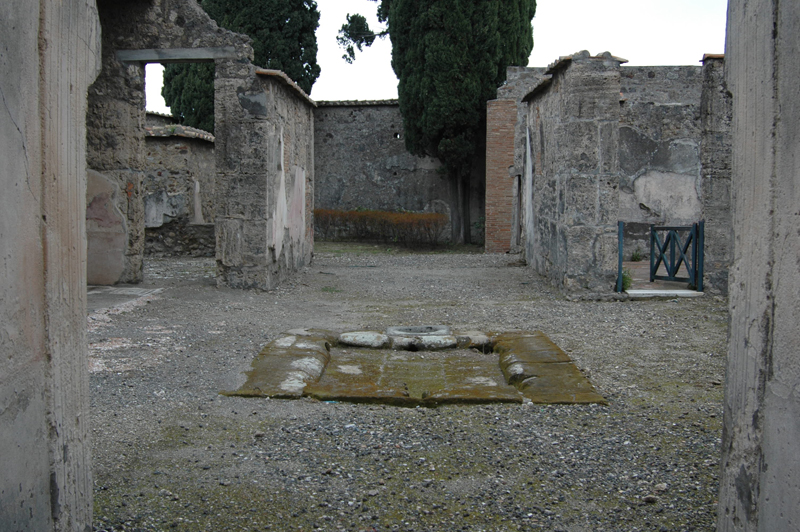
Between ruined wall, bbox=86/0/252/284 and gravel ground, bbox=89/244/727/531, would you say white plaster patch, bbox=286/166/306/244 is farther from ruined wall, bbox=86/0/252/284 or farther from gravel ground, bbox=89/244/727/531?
gravel ground, bbox=89/244/727/531

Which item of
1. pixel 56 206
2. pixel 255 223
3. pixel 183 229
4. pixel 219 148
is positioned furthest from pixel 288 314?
pixel 183 229

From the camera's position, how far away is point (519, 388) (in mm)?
4195

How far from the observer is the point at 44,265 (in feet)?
6.24

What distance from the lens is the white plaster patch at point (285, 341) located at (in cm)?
509

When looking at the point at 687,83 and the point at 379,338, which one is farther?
the point at 687,83

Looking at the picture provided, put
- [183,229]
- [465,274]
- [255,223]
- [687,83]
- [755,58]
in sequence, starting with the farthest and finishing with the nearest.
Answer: [687,83]
[183,229]
[465,274]
[255,223]
[755,58]

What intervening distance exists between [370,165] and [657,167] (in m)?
9.13

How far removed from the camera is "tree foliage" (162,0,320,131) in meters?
18.2

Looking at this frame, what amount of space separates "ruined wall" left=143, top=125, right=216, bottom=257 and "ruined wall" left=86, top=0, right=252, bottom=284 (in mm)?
3930

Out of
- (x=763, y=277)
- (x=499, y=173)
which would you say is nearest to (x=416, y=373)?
(x=763, y=277)

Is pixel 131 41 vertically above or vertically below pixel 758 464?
above

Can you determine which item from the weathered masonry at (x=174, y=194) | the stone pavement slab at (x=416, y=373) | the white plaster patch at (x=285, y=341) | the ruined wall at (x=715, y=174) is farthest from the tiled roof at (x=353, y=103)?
the white plaster patch at (x=285, y=341)

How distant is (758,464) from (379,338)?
3732 millimetres

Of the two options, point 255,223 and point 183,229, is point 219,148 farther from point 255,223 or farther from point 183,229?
point 183,229
